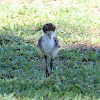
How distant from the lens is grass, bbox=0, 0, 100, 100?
4828mm

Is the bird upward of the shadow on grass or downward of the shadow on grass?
upward

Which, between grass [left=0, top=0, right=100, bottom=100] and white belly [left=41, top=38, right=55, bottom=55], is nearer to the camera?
grass [left=0, top=0, right=100, bottom=100]

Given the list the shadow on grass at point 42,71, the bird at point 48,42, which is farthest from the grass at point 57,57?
the bird at point 48,42

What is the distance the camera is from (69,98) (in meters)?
4.43

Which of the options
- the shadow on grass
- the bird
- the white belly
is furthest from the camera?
the white belly

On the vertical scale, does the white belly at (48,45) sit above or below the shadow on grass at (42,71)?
above

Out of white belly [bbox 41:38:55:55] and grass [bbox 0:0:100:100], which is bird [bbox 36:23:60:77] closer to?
white belly [bbox 41:38:55:55]

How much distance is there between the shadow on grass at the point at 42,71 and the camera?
189 inches

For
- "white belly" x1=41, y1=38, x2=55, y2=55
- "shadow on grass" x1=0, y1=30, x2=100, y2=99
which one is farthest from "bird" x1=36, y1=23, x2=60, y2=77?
"shadow on grass" x1=0, y1=30, x2=100, y2=99

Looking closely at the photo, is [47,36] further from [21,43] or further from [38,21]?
[38,21]

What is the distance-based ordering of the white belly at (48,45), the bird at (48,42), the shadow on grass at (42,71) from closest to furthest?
the shadow on grass at (42,71) < the bird at (48,42) < the white belly at (48,45)

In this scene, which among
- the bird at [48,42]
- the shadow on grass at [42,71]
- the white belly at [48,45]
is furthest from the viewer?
the white belly at [48,45]

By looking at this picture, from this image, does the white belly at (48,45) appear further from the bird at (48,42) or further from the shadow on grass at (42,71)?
the shadow on grass at (42,71)

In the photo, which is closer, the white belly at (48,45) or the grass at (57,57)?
the grass at (57,57)
